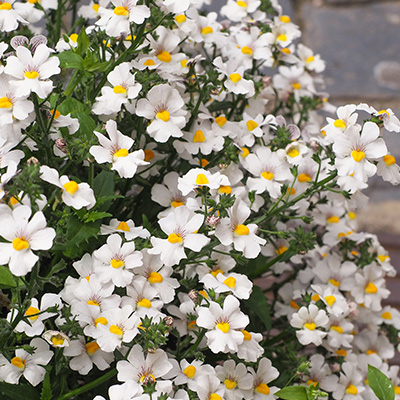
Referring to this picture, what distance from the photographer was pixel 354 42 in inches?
61.0

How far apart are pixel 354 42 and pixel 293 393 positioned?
118 cm

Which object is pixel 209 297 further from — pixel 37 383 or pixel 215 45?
pixel 215 45

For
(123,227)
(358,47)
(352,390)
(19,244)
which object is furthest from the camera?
(358,47)

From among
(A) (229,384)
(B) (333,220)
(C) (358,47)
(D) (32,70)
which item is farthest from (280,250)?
(C) (358,47)

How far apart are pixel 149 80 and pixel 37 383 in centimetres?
22

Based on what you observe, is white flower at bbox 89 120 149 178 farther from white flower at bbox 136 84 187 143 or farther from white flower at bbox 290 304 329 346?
white flower at bbox 290 304 329 346

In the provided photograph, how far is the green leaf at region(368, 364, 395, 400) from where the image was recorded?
0.51 metres

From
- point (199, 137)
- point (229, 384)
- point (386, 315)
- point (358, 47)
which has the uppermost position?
point (199, 137)

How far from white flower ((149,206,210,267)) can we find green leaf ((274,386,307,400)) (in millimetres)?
113

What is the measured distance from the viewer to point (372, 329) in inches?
27.2

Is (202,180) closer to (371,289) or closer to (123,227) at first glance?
(123,227)

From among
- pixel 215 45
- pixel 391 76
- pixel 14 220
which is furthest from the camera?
pixel 391 76

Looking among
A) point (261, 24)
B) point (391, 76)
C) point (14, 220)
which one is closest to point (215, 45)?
point (261, 24)

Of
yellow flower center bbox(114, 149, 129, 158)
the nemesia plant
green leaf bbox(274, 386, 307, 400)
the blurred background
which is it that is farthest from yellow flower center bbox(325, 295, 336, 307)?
the blurred background
